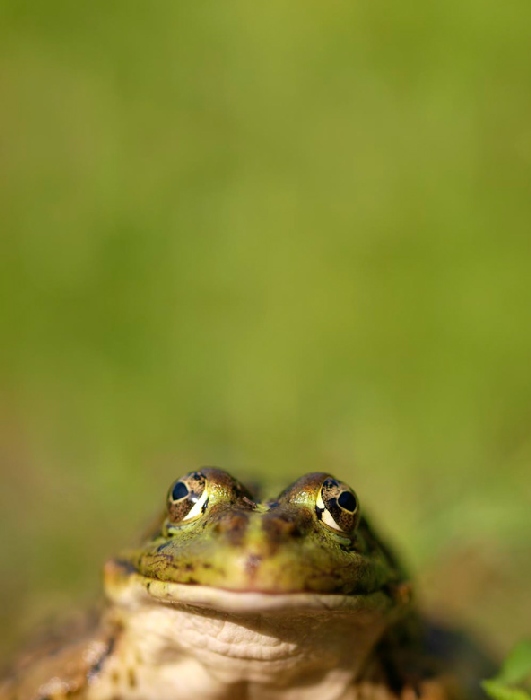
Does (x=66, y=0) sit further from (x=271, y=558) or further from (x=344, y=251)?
(x=271, y=558)

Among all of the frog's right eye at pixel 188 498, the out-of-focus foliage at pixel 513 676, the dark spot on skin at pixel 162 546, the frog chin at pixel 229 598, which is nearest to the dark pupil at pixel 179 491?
the frog's right eye at pixel 188 498

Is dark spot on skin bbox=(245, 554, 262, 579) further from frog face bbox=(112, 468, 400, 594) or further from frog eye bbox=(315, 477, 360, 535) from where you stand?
frog eye bbox=(315, 477, 360, 535)

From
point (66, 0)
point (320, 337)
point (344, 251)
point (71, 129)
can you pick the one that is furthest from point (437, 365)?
point (66, 0)

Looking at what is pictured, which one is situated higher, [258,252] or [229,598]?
[258,252]

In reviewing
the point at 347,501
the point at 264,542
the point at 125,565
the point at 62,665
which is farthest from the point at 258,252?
the point at 264,542

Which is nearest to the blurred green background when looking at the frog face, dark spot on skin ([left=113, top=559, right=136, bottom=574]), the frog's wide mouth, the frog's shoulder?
the frog's shoulder

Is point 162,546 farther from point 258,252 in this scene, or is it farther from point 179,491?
point 258,252
